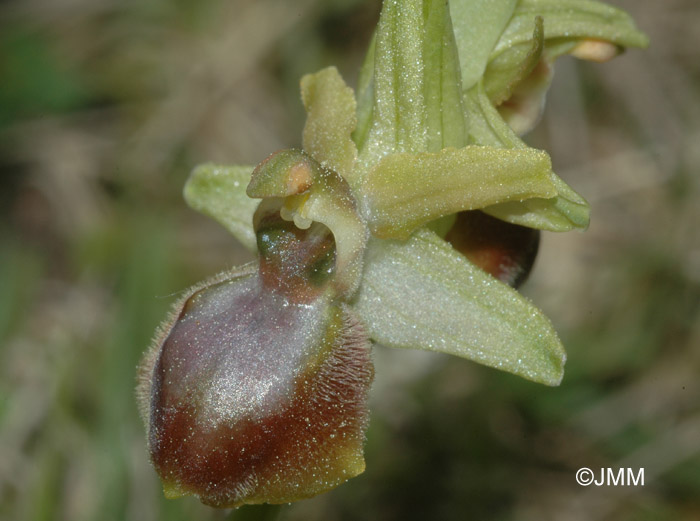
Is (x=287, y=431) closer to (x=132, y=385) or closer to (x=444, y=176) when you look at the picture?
(x=444, y=176)

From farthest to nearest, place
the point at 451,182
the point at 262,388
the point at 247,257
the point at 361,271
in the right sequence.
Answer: the point at 247,257 → the point at 361,271 → the point at 451,182 → the point at 262,388

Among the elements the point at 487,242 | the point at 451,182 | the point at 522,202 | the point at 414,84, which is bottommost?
the point at 487,242

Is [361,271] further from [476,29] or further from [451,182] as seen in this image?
[476,29]

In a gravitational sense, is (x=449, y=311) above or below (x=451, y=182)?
below

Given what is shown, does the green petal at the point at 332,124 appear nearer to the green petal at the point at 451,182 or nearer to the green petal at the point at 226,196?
the green petal at the point at 451,182

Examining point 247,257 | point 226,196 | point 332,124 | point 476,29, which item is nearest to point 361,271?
point 332,124

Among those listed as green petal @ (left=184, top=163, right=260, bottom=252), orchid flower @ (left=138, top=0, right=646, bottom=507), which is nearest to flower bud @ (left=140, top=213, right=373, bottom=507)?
orchid flower @ (left=138, top=0, right=646, bottom=507)

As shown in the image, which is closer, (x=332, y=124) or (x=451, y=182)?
(x=451, y=182)

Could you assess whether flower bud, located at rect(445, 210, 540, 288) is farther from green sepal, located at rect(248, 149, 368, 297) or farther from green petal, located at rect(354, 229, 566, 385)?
green sepal, located at rect(248, 149, 368, 297)
